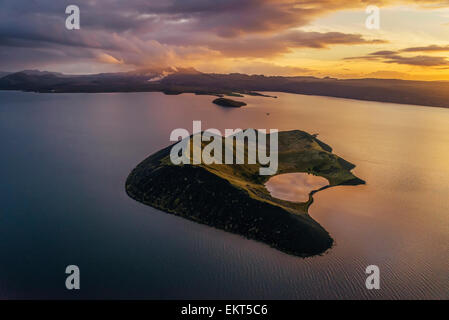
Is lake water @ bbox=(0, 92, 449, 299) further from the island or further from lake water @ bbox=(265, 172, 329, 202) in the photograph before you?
lake water @ bbox=(265, 172, 329, 202)

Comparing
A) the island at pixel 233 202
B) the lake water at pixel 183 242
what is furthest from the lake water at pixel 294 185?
the lake water at pixel 183 242

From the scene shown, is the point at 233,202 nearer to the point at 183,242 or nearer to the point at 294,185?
the point at 183,242

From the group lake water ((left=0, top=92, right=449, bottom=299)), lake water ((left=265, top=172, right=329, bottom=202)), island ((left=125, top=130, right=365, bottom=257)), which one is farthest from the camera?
lake water ((left=265, top=172, right=329, bottom=202))

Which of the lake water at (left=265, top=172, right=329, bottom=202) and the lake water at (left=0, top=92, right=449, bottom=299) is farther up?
the lake water at (left=265, top=172, right=329, bottom=202)

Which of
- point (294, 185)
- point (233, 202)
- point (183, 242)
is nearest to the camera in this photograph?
point (183, 242)

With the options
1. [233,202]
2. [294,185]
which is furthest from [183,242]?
[294,185]

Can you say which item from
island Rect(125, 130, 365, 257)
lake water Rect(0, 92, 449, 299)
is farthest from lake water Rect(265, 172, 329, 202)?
lake water Rect(0, 92, 449, 299)

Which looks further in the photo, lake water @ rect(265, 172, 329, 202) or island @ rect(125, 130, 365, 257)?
lake water @ rect(265, 172, 329, 202)

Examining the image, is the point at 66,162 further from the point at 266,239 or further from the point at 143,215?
the point at 266,239

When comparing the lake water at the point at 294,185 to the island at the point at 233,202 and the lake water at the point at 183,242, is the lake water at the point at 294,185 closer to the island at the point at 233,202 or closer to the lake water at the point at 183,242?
the island at the point at 233,202
